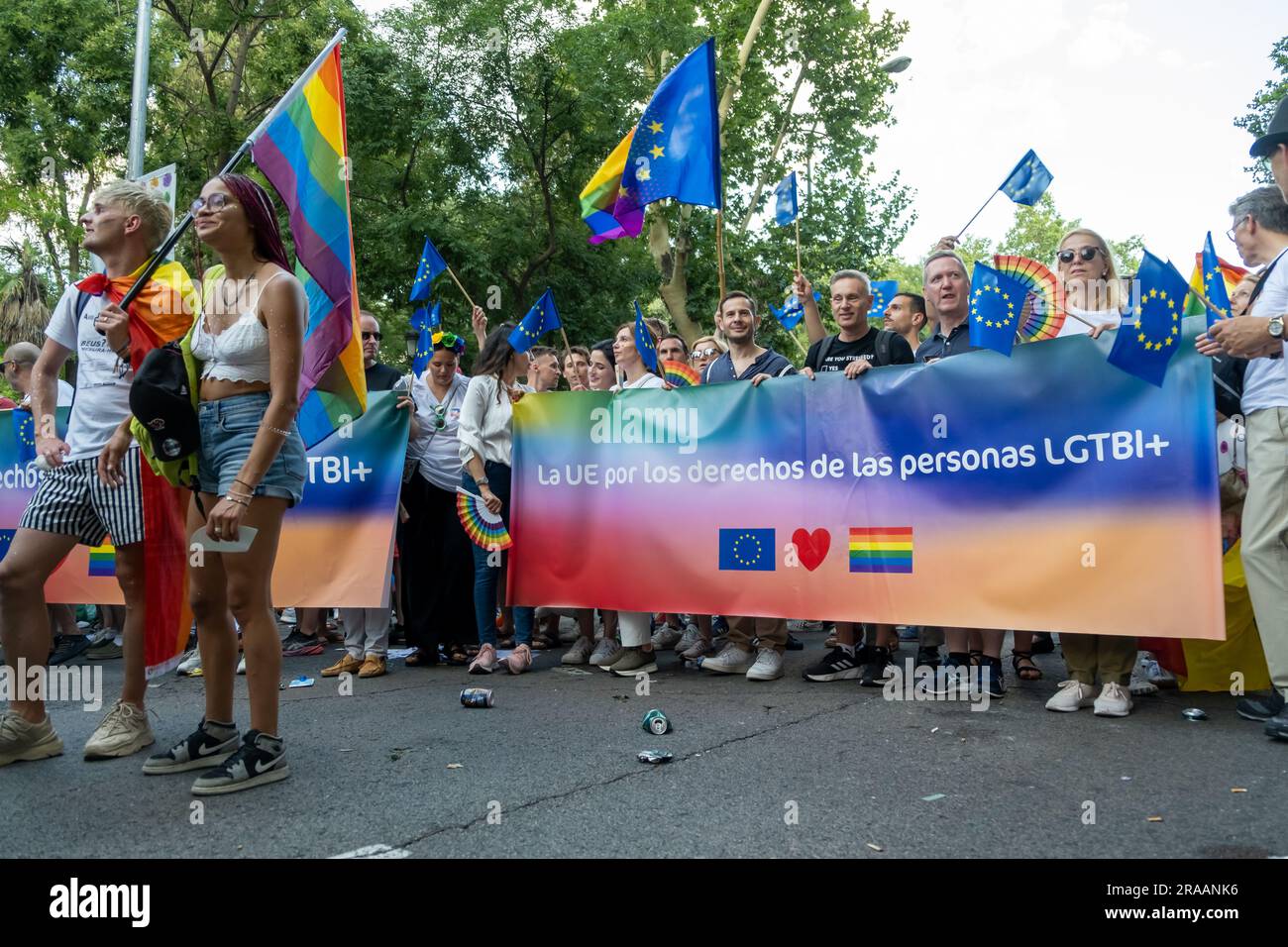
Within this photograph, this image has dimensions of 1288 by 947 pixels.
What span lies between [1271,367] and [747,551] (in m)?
2.75

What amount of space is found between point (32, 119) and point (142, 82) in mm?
5671

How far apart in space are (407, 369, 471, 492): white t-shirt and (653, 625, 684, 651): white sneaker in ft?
6.17

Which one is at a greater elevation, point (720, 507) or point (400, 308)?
point (400, 308)

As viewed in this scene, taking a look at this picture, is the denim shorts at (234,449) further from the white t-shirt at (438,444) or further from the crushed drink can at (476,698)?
the white t-shirt at (438,444)

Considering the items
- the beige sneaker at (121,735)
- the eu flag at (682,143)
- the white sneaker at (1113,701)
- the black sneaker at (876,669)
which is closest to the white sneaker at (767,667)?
the black sneaker at (876,669)

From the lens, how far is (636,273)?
21250 millimetres

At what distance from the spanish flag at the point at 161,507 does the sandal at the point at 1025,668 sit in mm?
4398

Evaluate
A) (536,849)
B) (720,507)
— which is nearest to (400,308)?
(720,507)

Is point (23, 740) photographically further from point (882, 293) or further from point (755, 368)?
point (882, 293)

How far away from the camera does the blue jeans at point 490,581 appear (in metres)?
6.36

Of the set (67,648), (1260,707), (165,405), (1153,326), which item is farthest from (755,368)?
(67,648)

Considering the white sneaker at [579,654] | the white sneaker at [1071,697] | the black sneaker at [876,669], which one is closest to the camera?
the white sneaker at [1071,697]

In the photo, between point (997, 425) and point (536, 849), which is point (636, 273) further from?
point (536, 849)

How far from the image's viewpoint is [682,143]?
674 cm
